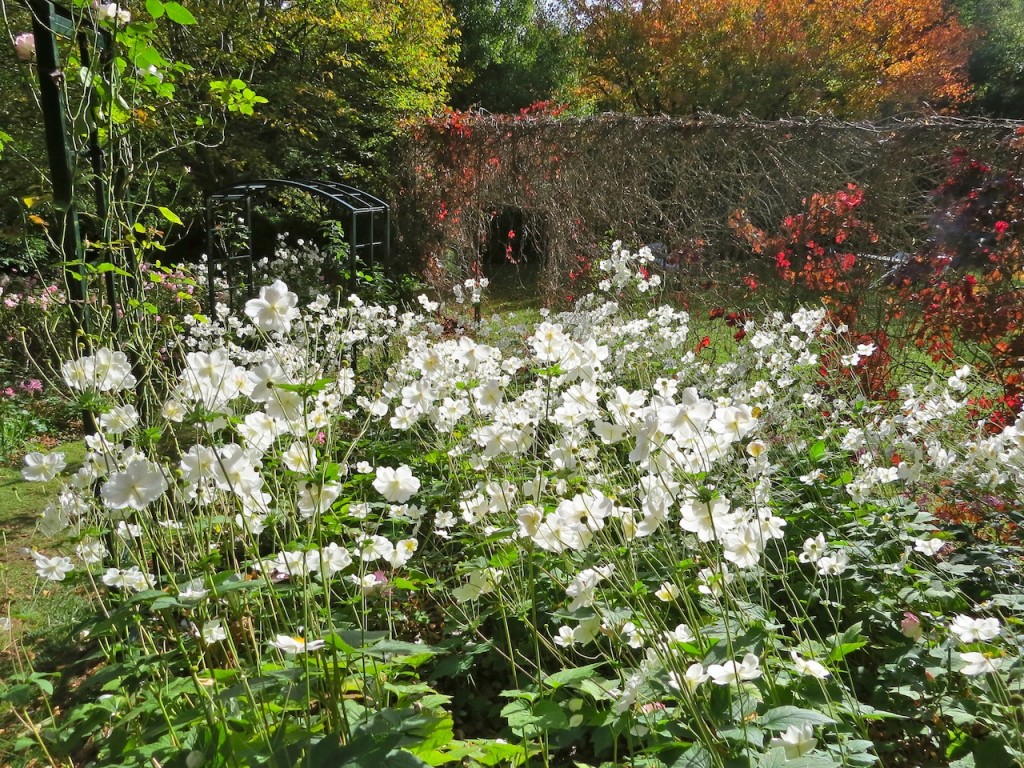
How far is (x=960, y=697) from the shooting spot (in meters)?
1.77

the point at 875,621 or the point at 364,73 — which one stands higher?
the point at 364,73

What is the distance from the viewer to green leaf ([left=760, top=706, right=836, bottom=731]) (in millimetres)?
1304

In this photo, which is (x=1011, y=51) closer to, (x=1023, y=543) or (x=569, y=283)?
(x=569, y=283)

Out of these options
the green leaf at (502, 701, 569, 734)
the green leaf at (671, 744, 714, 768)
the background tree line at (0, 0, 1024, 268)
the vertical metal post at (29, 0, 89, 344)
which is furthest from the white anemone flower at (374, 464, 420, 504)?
the background tree line at (0, 0, 1024, 268)

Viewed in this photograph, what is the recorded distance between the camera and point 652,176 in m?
6.37

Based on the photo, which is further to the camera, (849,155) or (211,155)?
(211,155)

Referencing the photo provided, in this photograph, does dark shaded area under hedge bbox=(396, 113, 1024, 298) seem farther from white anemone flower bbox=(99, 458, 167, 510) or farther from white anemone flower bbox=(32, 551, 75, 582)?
white anemone flower bbox=(32, 551, 75, 582)

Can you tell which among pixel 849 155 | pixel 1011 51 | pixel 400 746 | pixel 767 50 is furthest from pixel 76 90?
pixel 1011 51

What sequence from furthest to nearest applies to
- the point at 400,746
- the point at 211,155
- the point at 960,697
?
the point at 211,155 → the point at 960,697 → the point at 400,746

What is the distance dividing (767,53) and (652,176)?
10.4 metres

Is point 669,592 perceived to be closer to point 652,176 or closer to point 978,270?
point 978,270

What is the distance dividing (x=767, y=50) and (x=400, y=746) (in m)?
16.1

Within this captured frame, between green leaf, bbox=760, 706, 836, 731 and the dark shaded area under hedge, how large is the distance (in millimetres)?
3867

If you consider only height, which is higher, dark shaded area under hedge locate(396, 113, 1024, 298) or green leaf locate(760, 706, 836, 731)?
dark shaded area under hedge locate(396, 113, 1024, 298)
